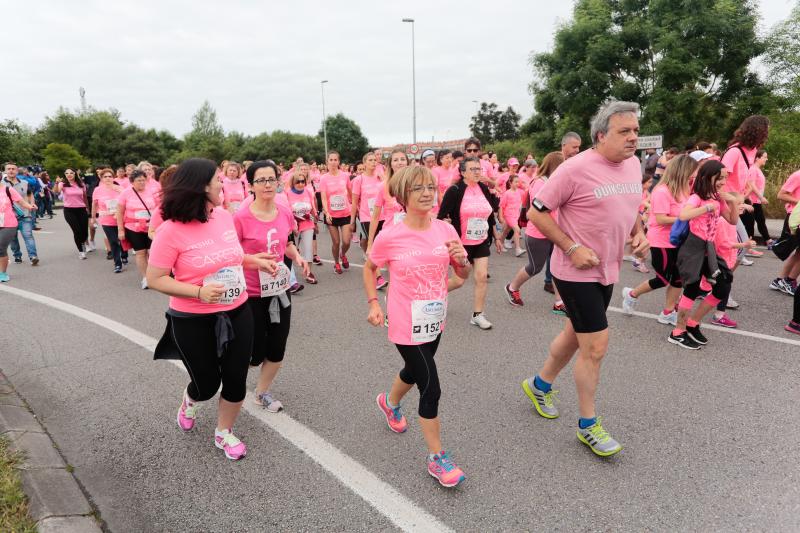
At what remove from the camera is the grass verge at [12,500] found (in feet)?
7.50

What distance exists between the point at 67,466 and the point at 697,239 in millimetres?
5301

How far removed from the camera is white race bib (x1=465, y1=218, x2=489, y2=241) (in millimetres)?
5402

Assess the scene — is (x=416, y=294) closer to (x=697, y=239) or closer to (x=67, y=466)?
(x=67, y=466)

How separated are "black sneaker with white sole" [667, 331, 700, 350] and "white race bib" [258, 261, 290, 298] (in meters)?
3.78

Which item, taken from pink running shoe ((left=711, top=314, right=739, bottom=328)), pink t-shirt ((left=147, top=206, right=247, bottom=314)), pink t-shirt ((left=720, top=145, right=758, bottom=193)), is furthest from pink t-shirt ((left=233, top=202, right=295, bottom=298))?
pink t-shirt ((left=720, top=145, right=758, bottom=193))

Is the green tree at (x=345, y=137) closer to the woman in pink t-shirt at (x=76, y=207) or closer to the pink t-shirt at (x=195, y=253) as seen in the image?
the woman in pink t-shirt at (x=76, y=207)

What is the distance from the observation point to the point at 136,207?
7555mm

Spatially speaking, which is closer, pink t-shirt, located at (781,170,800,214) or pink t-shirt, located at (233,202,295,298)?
pink t-shirt, located at (233,202,295,298)

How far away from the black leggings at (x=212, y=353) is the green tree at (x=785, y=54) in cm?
2598

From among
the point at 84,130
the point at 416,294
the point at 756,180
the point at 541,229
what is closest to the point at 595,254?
the point at 541,229

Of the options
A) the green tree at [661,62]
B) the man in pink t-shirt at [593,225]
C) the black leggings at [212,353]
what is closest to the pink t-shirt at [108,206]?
the black leggings at [212,353]

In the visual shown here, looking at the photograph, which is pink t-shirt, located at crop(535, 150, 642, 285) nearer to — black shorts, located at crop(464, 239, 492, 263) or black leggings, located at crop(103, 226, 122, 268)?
black shorts, located at crop(464, 239, 492, 263)

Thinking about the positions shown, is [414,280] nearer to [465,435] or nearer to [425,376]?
[425,376]

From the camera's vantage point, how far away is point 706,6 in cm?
2225
